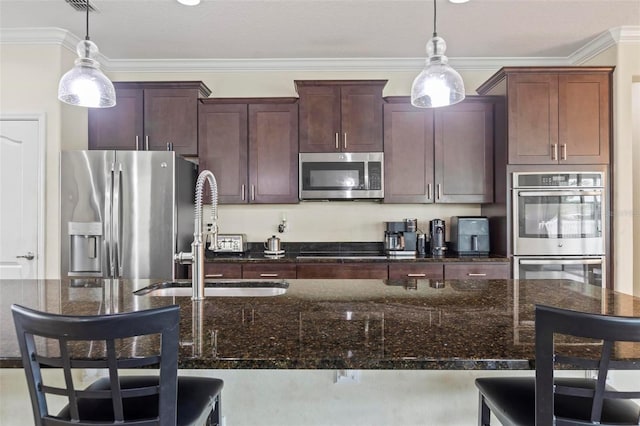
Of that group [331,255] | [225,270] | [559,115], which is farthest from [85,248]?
[559,115]

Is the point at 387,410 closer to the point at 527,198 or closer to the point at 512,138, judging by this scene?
the point at 527,198

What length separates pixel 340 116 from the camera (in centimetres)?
341

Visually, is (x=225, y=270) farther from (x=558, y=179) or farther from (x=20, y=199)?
(x=558, y=179)

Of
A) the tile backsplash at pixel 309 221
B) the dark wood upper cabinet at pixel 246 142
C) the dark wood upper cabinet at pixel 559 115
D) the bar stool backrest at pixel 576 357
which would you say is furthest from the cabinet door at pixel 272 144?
the bar stool backrest at pixel 576 357

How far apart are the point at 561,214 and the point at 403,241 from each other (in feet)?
4.19

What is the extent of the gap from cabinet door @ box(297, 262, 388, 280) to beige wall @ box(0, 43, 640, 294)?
66cm

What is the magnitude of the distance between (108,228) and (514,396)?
2908 mm

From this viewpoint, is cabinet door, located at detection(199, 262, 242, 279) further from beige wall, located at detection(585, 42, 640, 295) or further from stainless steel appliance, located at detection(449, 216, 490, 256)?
beige wall, located at detection(585, 42, 640, 295)

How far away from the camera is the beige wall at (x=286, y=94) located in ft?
10.3

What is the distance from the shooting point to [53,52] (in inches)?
125

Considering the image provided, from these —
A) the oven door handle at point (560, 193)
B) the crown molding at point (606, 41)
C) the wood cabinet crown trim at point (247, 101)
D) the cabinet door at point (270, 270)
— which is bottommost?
the cabinet door at point (270, 270)

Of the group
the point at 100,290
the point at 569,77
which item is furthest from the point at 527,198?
the point at 100,290

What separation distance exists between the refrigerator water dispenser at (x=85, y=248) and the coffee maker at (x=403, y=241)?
2.40m

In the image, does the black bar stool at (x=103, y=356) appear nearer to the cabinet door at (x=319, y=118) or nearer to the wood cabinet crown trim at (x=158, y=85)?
the cabinet door at (x=319, y=118)
